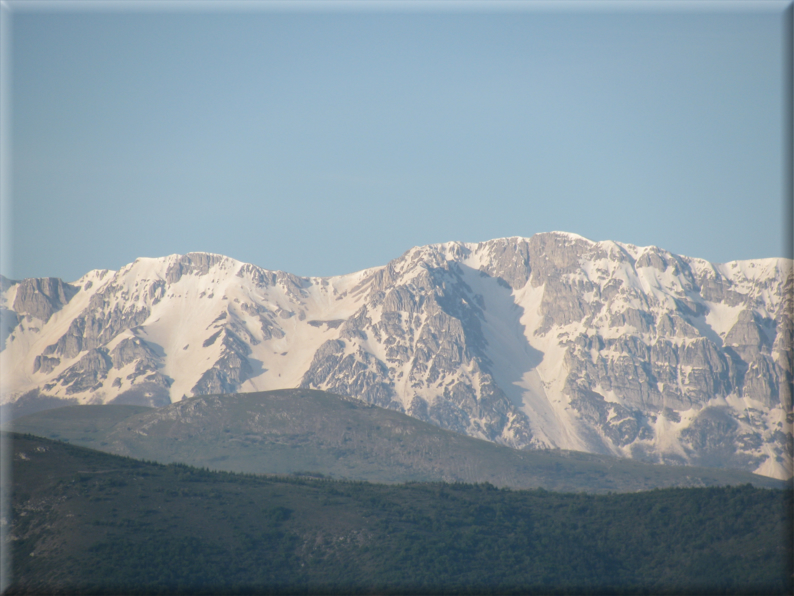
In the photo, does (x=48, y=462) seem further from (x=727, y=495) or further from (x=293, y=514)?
(x=727, y=495)

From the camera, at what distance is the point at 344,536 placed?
14012 centimetres

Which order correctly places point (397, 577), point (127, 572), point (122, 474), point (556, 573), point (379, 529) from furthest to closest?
point (122, 474) → point (379, 529) → point (556, 573) → point (397, 577) → point (127, 572)

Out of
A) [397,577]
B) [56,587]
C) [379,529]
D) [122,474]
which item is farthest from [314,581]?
[122,474]

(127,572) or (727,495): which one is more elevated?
(727,495)

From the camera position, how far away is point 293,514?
149 m

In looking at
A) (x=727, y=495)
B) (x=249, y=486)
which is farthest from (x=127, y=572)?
Result: (x=727, y=495)

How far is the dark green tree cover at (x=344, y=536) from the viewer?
119 m

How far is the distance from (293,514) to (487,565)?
1250 inches

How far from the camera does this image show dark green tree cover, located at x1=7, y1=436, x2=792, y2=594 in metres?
119

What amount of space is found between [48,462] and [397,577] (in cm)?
5994

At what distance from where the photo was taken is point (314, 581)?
127 metres

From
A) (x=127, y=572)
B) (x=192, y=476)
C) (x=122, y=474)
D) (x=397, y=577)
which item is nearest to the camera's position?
(x=127, y=572)

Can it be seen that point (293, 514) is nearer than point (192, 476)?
Yes

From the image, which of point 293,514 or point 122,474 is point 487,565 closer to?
point 293,514
